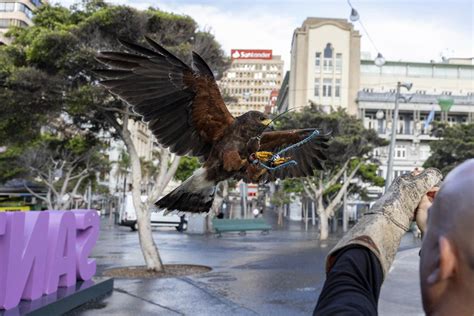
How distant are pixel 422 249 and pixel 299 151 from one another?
2424 mm

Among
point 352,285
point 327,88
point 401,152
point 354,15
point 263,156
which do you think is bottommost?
point 352,285

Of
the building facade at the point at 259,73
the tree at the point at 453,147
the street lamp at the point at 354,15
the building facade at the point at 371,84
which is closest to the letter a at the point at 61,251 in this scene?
the street lamp at the point at 354,15

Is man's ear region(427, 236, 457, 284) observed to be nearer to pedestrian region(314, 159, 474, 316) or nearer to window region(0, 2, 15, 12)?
pedestrian region(314, 159, 474, 316)

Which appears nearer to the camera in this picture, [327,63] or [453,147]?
[453,147]

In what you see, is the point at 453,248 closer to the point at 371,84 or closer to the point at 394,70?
the point at 371,84

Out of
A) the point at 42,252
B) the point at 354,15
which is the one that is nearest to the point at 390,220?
the point at 42,252

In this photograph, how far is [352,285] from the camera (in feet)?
4.06

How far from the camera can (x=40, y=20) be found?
13.3m

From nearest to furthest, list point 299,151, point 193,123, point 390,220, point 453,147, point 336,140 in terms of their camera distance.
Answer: point 390,220, point 193,123, point 299,151, point 336,140, point 453,147

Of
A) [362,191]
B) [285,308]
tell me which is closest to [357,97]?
[362,191]

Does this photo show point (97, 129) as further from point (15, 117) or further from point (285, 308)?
point (285, 308)

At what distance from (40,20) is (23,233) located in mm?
7589

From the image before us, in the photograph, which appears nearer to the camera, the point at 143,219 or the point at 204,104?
the point at 204,104

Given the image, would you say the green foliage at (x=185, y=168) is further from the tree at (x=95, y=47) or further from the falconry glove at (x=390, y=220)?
the falconry glove at (x=390, y=220)
